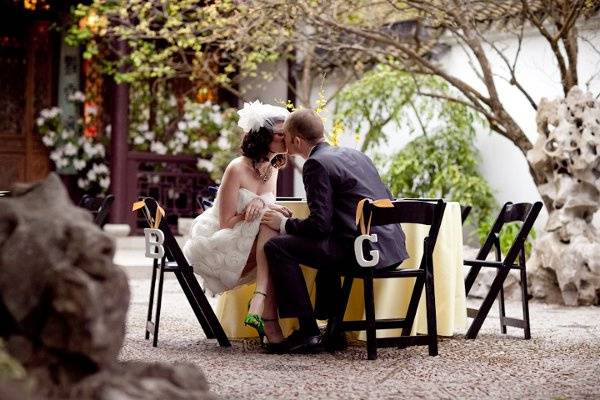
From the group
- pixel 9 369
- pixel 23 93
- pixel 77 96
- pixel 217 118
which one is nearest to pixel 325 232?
pixel 9 369

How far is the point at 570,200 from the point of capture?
31.6ft

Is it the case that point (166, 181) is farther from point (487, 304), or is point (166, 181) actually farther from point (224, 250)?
point (224, 250)

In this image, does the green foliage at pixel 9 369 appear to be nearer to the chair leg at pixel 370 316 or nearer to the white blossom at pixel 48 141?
the chair leg at pixel 370 316

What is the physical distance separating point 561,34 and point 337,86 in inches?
198

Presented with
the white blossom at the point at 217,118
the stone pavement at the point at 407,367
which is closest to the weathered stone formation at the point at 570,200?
the stone pavement at the point at 407,367

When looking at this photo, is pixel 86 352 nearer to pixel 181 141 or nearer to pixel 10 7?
pixel 181 141

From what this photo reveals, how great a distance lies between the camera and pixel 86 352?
9.54ft

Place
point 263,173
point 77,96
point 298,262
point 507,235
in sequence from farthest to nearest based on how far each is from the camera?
point 77,96 → point 507,235 → point 263,173 → point 298,262

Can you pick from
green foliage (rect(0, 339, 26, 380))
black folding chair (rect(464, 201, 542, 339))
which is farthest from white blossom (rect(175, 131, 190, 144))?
green foliage (rect(0, 339, 26, 380))

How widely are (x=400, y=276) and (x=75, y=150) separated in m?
8.88

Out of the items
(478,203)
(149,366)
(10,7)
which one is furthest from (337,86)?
(149,366)

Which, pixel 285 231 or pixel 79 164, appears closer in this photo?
pixel 285 231

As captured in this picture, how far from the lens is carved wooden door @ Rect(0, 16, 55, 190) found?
1482 cm

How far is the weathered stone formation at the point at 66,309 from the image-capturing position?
2881 mm
